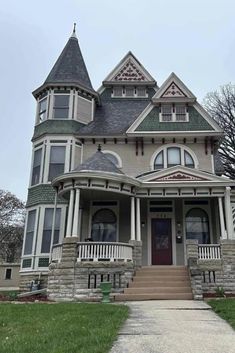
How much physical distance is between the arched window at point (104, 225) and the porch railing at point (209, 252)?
158 inches

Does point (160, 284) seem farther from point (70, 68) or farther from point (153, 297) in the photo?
point (70, 68)

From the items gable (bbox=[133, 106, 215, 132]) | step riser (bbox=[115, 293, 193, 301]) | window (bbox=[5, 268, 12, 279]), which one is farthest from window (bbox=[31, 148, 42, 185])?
window (bbox=[5, 268, 12, 279])

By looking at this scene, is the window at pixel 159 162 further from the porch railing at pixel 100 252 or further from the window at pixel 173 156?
the porch railing at pixel 100 252

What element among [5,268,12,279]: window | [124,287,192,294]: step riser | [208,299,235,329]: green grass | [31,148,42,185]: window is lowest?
[208,299,235,329]: green grass

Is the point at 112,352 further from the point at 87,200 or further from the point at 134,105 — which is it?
the point at 134,105

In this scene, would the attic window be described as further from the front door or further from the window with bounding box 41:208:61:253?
the window with bounding box 41:208:61:253

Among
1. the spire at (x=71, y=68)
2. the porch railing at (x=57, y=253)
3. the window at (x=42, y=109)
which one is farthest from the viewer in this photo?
the spire at (x=71, y=68)

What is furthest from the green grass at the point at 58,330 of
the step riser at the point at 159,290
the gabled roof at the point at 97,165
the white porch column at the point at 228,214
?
the white porch column at the point at 228,214

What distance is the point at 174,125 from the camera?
1784 cm

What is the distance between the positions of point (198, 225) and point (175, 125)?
5.04 metres

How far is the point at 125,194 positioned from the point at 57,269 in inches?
155

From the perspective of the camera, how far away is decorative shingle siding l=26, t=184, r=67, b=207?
16344 mm

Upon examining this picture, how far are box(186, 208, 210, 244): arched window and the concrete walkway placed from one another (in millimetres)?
7965

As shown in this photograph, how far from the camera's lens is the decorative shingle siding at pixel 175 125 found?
693 inches
